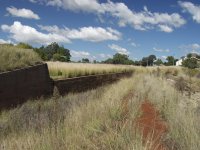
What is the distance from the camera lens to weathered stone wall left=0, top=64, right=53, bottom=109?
16.2 m

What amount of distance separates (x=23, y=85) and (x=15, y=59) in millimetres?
1730

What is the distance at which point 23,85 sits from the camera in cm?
1789

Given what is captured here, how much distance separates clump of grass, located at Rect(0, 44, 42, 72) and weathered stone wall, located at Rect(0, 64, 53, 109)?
0.40m

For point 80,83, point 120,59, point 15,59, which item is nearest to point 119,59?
→ point 120,59

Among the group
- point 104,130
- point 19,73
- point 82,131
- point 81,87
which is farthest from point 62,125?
point 81,87

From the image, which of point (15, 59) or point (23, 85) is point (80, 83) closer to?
point (15, 59)

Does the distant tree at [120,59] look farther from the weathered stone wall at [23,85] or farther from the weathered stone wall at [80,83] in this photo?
the weathered stone wall at [23,85]

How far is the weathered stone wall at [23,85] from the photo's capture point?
1619cm

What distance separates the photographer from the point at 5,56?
18812 millimetres

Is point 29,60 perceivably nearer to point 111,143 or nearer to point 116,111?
point 116,111

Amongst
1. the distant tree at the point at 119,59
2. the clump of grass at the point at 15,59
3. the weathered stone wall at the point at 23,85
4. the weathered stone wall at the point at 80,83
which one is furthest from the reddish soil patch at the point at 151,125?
the distant tree at the point at 119,59

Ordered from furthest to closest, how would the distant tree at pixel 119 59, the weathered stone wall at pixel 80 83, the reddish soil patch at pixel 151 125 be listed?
the distant tree at pixel 119 59
the weathered stone wall at pixel 80 83
the reddish soil patch at pixel 151 125

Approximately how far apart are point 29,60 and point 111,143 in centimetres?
1400

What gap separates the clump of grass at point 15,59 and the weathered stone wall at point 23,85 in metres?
0.40
